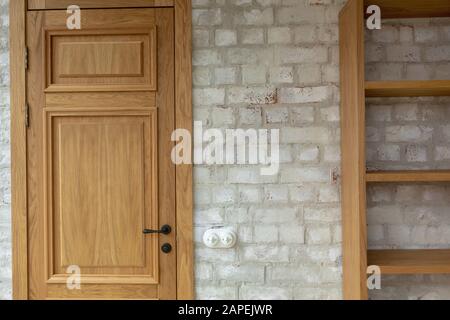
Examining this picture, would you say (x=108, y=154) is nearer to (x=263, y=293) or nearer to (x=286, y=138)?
(x=286, y=138)

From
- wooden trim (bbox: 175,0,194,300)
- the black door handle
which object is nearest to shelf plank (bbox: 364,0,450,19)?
wooden trim (bbox: 175,0,194,300)

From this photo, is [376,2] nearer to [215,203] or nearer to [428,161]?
[428,161]

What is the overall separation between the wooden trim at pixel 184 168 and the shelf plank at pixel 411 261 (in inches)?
35.0

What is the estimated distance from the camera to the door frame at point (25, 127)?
223cm

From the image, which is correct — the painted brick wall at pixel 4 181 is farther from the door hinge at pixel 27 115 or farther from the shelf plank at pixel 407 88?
the shelf plank at pixel 407 88

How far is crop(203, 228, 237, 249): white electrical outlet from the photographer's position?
2.20 meters

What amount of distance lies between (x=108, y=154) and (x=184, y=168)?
40 cm

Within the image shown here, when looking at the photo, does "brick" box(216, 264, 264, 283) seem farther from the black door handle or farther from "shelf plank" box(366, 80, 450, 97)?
"shelf plank" box(366, 80, 450, 97)

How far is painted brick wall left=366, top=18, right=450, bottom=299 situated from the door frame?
931mm

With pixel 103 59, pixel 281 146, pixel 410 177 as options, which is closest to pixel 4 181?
pixel 103 59

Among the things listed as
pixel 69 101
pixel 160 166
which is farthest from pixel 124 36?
pixel 160 166

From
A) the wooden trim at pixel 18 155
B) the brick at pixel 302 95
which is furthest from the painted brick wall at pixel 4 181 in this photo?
the brick at pixel 302 95

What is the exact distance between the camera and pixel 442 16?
2213 mm

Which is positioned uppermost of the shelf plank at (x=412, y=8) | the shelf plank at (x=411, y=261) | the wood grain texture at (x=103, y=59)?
the shelf plank at (x=412, y=8)
